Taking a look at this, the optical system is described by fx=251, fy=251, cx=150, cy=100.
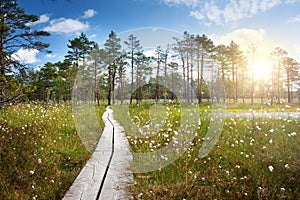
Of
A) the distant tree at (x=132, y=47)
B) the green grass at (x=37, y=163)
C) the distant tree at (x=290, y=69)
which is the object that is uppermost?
the distant tree at (x=290, y=69)

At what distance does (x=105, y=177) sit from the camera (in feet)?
12.6

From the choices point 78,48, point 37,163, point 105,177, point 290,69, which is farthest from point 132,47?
point 290,69

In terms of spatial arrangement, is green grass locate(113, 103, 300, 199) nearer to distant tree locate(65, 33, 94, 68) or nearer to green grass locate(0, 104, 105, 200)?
green grass locate(0, 104, 105, 200)

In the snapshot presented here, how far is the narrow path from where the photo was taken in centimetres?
323

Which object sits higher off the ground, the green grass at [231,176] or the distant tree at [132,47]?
the distant tree at [132,47]

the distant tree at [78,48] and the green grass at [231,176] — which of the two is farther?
the distant tree at [78,48]

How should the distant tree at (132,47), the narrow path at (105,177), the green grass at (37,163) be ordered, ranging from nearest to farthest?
the narrow path at (105,177), the green grass at (37,163), the distant tree at (132,47)

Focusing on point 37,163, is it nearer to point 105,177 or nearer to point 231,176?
point 105,177

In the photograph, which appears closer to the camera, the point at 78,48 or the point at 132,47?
the point at 132,47

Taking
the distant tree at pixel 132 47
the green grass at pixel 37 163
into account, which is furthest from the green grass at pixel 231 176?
the distant tree at pixel 132 47

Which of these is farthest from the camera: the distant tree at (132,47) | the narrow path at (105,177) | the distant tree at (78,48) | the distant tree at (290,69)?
the distant tree at (290,69)

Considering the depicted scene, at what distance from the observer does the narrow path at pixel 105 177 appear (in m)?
3.23

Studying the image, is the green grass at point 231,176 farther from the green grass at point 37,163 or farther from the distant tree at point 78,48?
the distant tree at point 78,48

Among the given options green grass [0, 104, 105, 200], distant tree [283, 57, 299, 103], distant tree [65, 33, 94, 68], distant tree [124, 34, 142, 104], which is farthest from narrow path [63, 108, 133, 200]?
distant tree [283, 57, 299, 103]
